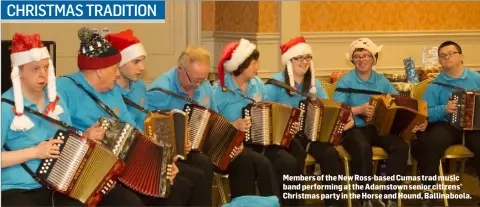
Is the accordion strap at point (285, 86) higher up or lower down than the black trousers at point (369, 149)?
higher up

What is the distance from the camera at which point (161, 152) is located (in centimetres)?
473

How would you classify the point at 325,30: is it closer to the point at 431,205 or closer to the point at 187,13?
the point at 187,13

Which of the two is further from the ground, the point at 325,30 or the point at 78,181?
the point at 325,30

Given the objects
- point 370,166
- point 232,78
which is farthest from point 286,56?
point 370,166

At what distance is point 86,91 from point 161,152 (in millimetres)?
481

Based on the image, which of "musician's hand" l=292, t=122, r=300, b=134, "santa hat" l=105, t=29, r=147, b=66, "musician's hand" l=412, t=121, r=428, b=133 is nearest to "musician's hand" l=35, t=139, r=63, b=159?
"santa hat" l=105, t=29, r=147, b=66

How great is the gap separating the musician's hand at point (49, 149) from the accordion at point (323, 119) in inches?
80.9

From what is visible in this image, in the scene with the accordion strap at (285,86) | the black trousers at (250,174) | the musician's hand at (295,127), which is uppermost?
the accordion strap at (285,86)

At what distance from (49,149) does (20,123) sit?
0.20 m

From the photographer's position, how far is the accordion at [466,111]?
6148 mm

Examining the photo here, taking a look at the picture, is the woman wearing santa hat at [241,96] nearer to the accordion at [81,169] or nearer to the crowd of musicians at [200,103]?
the crowd of musicians at [200,103]

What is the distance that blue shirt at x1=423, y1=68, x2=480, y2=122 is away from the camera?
6.39 metres

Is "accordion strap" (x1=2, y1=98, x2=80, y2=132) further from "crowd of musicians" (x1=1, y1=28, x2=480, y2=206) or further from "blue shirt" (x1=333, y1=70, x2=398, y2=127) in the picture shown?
"blue shirt" (x1=333, y1=70, x2=398, y2=127)

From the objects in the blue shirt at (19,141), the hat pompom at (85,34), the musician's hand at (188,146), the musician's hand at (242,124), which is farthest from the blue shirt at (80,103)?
the musician's hand at (242,124)
